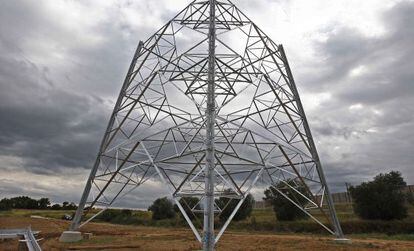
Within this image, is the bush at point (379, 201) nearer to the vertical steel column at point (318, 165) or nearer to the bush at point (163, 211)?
the vertical steel column at point (318, 165)

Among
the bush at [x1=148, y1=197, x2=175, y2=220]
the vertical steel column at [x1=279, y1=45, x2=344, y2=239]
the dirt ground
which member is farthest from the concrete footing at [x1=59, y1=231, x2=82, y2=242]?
the bush at [x1=148, y1=197, x2=175, y2=220]

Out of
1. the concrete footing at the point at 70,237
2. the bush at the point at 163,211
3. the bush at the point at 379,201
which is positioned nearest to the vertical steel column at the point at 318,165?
the concrete footing at the point at 70,237

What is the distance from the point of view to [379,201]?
2125 inches

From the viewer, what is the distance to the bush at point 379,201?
53.3m

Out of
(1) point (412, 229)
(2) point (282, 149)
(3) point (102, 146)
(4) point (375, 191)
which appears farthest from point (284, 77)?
(4) point (375, 191)

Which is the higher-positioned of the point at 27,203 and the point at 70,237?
the point at 27,203

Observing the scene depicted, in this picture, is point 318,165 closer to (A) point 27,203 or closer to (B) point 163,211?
(B) point 163,211

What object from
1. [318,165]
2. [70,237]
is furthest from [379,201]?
[70,237]

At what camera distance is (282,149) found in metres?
21.1

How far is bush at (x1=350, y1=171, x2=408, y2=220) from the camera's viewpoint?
5331 cm

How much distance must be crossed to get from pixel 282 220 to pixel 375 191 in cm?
1732

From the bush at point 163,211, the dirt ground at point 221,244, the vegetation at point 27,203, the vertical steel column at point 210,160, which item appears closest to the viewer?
the vertical steel column at point 210,160

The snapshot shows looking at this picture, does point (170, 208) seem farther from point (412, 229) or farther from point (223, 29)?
point (223, 29)

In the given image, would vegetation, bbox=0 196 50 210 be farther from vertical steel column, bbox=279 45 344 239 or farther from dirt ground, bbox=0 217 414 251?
vertical steel column, bbox=279 45 344 239
